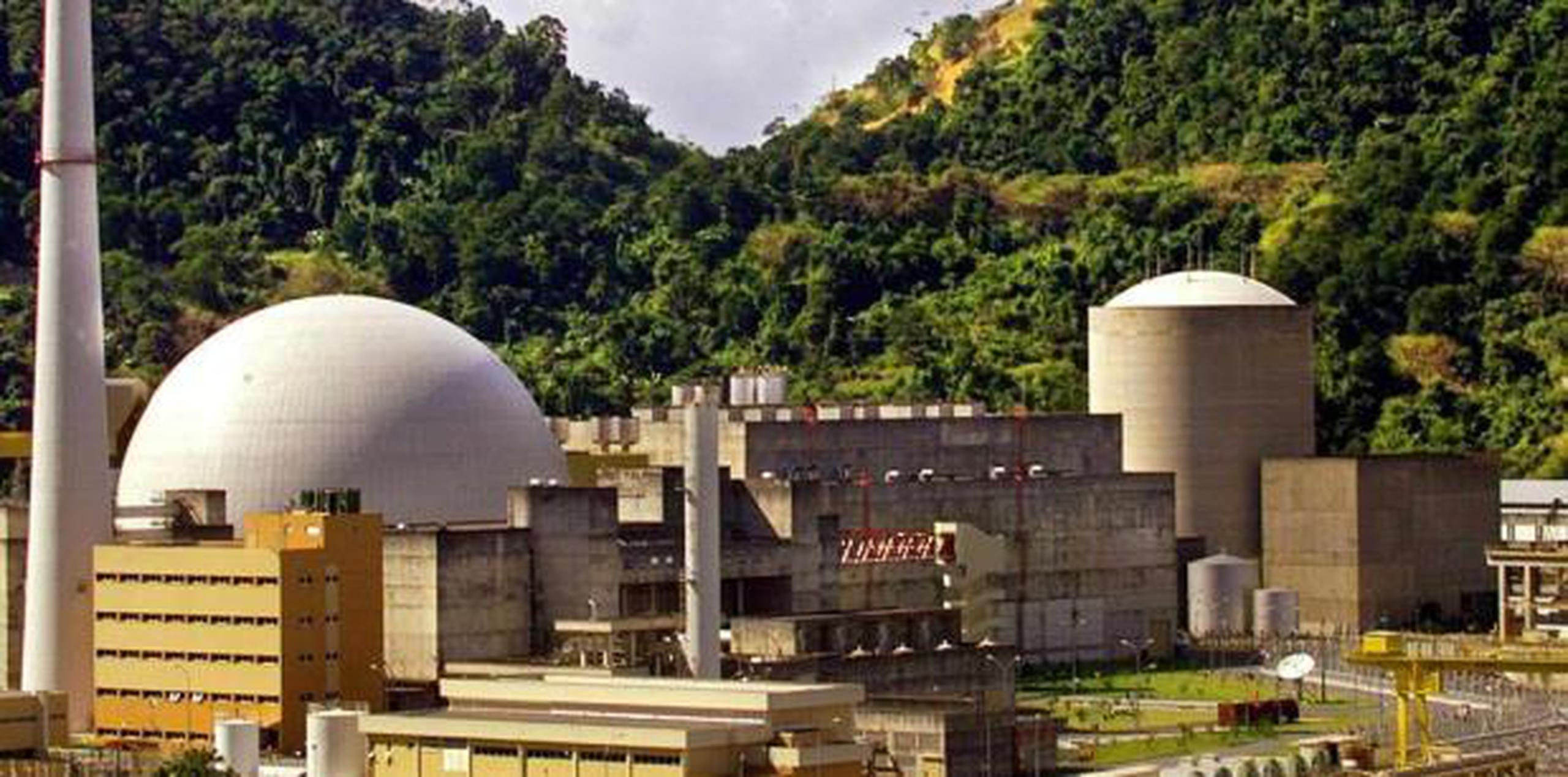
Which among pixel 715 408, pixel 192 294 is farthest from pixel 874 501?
pixel 192 294

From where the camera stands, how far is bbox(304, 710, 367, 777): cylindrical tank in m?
91.3

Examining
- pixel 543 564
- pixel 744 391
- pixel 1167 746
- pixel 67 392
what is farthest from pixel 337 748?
pixel 744 391

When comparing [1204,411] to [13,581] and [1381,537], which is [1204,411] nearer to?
[1381,537]

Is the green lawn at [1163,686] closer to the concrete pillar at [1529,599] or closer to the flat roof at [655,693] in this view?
the concrete pillar at [1529,599]

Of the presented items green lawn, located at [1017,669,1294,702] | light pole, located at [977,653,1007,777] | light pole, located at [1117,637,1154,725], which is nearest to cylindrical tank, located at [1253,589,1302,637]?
light pole, located at [1117,637,1154,725]

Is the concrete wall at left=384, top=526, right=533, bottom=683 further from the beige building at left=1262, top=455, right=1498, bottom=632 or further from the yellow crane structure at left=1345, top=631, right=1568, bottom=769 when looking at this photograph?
the beige building at left=1262, top=455, right=1498, bottom=632

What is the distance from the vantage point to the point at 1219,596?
451 feet

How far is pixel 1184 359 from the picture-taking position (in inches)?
5674

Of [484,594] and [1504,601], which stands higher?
[484,594]

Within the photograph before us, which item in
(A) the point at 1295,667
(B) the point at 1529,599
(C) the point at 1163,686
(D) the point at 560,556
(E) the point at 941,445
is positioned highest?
(E) the point at 941,445

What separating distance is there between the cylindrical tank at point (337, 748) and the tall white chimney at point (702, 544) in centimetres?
1169

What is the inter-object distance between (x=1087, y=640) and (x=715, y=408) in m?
28.3

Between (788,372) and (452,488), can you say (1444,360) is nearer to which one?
(788,372)

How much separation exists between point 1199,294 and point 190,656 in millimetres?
51649
